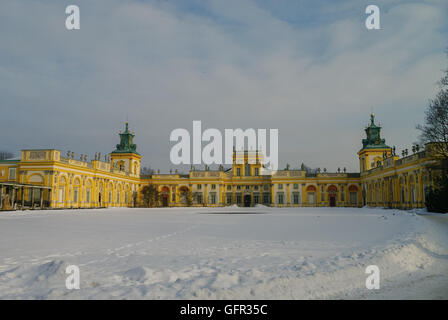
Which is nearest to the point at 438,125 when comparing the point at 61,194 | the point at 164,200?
the point at 61,194

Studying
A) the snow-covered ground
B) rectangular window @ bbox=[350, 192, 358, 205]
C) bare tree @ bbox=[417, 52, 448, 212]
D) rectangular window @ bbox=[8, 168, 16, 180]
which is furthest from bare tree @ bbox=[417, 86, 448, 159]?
rectangular window @ bbox=[8, 168, 16, 180]

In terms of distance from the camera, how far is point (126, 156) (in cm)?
6003

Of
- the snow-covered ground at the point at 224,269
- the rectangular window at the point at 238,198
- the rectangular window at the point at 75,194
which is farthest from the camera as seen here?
the rectangular window at the point at 238,198

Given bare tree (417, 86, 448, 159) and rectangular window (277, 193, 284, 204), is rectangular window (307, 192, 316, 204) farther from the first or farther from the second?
bare tree (417, 86, 448, 159)

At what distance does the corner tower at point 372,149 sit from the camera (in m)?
55.2

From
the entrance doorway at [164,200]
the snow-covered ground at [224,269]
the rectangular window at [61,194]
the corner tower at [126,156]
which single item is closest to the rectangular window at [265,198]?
the entrance doorway at [164,200]

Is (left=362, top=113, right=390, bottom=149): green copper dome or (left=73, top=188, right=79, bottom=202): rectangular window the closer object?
(left=73, top=188, right=79, bottom=202): rectangular window

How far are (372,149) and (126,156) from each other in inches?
1659

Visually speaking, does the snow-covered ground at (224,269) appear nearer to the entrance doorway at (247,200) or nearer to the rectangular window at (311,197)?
the rectangular window at (311,197)

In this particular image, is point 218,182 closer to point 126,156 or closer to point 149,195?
point 149,195

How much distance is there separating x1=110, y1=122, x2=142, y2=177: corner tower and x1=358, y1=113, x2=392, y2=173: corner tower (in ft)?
131

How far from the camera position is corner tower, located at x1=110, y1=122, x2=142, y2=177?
2366 inches
